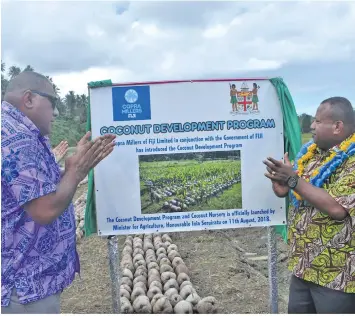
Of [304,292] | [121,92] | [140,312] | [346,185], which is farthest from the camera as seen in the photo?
[140,312]

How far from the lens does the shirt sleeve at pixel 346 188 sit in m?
2.83

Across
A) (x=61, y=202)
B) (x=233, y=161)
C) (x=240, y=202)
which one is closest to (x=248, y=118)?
(x=233, y=161)

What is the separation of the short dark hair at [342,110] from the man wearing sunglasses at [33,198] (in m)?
1.48

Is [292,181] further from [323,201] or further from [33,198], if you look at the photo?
[33,198]

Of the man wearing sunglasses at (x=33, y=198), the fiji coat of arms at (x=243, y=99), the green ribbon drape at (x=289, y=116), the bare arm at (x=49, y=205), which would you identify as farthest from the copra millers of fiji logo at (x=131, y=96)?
the bare arm at (x=49, y=205)

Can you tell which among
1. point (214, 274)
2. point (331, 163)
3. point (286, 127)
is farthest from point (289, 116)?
point (214, 274)

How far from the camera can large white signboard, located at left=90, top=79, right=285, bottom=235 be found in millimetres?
3826

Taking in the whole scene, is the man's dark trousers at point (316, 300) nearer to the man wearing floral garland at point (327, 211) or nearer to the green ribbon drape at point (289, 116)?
the man wearing floral garland at point (327, 211)

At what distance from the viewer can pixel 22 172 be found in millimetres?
2516

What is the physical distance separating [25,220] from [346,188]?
187cm

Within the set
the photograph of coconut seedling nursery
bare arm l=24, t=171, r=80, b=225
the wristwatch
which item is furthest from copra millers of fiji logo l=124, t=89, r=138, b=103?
the wristwatch

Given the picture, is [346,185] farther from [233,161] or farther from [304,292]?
[233,161]

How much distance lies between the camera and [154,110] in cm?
383

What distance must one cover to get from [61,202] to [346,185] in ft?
5.50
